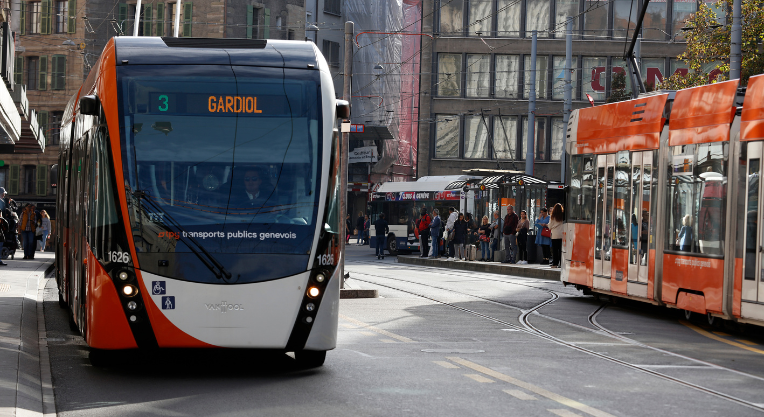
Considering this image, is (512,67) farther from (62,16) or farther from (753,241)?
(753,241)

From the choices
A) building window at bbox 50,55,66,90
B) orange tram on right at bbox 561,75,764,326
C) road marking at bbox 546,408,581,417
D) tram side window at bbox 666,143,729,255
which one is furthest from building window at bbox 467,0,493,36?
road marking at bbox 546,408,581,417

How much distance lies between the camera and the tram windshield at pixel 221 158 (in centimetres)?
904

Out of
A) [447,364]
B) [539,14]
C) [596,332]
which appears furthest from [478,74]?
[447,364]

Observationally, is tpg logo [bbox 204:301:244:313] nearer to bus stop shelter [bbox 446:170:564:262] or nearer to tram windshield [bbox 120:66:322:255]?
tram windshield [bbox 120:66:322:255]

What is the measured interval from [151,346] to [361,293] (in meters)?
9.68

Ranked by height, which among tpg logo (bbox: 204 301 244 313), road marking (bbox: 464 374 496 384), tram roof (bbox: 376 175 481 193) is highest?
tram roof (bbox: 376 175 481 193)

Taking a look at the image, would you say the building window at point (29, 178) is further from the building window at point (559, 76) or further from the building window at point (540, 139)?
the building window at point (559, 76)

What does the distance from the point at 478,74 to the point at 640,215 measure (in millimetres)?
43665

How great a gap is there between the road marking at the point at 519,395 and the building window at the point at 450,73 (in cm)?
5084

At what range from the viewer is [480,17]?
58.3 meters

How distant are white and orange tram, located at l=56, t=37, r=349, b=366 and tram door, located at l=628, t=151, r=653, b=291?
23.9 ft

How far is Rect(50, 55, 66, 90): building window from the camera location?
5809 cm

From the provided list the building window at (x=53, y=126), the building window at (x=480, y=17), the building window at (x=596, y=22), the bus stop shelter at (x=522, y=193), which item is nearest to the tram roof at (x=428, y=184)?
the bus stop shelter at (x=522, y=193)

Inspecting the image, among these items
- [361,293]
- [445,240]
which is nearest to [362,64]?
[445,240]
